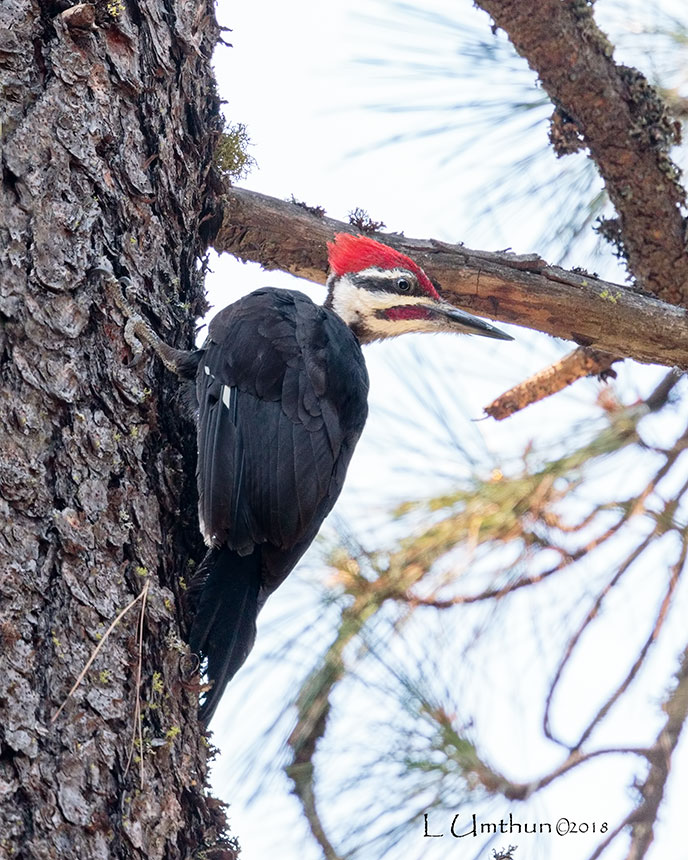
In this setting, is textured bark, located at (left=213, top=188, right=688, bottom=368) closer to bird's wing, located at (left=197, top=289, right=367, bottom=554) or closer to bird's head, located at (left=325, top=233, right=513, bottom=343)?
bird's head, located at (left=325, top=233, right=513, bottom=343)

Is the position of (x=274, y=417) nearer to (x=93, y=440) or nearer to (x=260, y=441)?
(x=260, y=441)

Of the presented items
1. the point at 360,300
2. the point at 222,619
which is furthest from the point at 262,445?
the point at 360,300

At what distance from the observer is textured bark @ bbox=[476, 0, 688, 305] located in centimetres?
280

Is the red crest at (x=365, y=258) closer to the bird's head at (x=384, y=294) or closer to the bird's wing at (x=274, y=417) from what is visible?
the bird's head at (x=384, y=294)

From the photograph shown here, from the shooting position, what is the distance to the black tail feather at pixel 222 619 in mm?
1874

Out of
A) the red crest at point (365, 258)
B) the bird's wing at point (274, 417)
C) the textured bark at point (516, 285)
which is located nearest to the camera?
the bird's wing at point (274, 417)

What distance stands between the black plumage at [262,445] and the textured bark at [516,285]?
0.20 meters

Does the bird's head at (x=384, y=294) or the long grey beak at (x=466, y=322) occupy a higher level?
the bird's head at (x=384, y=294)

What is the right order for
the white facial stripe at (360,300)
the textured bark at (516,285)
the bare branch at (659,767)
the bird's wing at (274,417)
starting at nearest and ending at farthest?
the bird's wing at (274,417) < the bare branch at (659,767) < the textured bark at (516,285) < the white facial stripe at (360,300)

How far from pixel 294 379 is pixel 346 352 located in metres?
0.20

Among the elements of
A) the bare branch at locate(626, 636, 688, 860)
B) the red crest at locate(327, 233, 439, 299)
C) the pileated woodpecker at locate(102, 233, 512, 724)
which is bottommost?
the bare branch at locate(626, 636, 688, 860)

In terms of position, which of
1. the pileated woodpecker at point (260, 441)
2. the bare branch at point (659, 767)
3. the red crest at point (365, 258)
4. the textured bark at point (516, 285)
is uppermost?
the red crest at point (365, 258)

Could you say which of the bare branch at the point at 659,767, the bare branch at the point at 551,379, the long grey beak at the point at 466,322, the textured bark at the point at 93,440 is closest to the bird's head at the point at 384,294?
the long grey beak at the point at 466,322

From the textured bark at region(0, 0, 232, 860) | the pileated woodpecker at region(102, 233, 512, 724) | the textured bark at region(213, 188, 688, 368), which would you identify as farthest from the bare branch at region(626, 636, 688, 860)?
the textured bark at region(0, 0, 232, 860)
